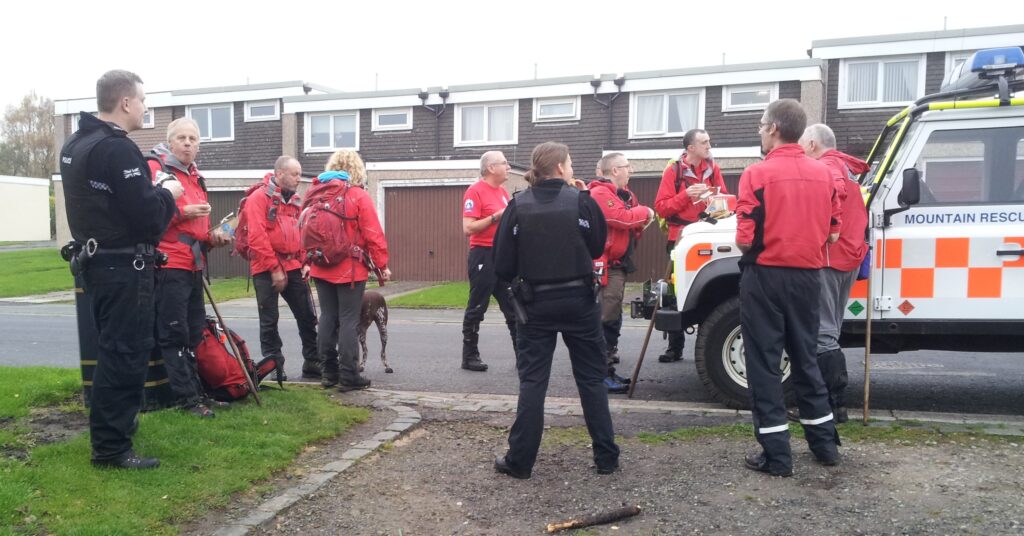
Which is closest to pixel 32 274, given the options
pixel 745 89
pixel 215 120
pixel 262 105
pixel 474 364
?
pixel 215 120

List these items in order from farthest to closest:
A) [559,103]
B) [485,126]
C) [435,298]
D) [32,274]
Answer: [485,126], [559,103], [32,274], [435,298]

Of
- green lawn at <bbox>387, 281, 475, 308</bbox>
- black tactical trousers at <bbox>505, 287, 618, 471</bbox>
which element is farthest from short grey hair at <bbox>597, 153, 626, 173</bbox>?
green lawn at <bbox>387, 281, 475, 308</bbox>

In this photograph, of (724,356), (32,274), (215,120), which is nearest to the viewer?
(724,356)

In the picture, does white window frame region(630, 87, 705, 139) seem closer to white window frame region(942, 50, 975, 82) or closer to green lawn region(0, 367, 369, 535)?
white window frame region(942, 50, 975, 82)

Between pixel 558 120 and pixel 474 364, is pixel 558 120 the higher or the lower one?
the higher one

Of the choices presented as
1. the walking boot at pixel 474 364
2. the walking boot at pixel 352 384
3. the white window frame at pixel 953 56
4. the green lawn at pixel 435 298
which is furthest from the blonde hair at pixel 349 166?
the white window frame at pixel 953 56

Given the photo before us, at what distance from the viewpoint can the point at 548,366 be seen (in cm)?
455

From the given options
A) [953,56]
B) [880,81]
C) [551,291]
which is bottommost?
[551,291]

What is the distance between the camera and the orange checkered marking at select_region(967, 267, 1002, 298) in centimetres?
563

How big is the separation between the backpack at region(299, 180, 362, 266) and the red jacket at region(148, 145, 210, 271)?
1093mm

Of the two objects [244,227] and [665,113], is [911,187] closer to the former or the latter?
[244,227]

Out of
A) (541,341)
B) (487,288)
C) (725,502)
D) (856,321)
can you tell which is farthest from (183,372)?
(856,321)

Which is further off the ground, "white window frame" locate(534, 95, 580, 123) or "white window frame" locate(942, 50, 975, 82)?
"white window frame" locate(942, 50, 975, 82)

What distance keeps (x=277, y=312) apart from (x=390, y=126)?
62.0 ft
